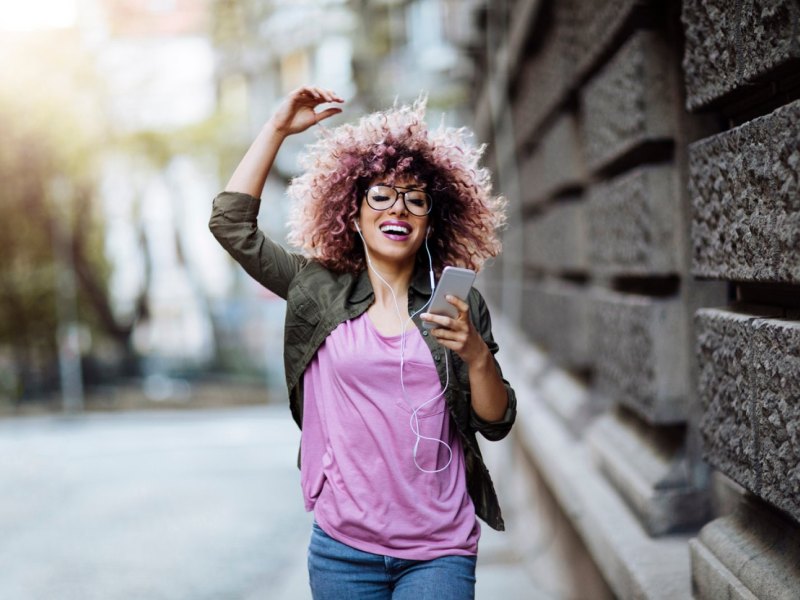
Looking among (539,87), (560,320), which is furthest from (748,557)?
(539,87)

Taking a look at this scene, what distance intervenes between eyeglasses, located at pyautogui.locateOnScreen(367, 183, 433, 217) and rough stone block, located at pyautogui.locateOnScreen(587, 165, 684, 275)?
1280 mm

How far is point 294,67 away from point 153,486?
17909 millimetres

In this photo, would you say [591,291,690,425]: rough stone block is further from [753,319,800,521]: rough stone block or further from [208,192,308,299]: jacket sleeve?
[208,192,308,299]: jacket sleeve

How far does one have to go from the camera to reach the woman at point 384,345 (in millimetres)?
2404

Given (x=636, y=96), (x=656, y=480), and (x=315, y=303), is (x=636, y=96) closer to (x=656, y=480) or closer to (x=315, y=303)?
(x=656, y=480)

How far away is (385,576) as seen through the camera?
95.9 inches

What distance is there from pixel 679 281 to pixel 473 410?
1413mm

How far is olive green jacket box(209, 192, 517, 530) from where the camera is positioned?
2496 mm

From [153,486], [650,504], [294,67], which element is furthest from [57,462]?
[294,67]

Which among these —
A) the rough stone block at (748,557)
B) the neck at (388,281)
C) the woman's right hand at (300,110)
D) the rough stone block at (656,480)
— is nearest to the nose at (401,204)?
the neck at (388,281)

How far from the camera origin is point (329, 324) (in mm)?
2523

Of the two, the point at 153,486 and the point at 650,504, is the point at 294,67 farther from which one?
the point at 650,504

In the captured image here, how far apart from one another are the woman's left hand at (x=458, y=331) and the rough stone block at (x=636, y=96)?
1553mm

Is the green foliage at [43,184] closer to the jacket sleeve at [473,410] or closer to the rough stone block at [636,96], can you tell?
the rough stone block at [636,96]
